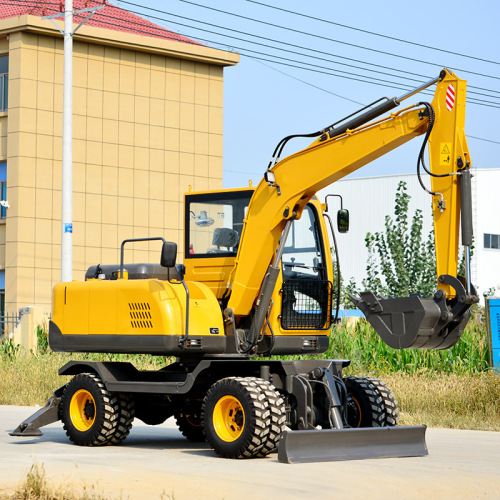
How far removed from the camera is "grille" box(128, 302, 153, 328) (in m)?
14.0

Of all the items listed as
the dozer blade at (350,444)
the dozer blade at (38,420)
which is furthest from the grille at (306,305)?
the dozer blade at (38,420)

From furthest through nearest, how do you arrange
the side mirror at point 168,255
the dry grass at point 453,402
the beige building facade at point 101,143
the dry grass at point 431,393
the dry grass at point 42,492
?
the beige building facade at point 101,143, the dry grass at point 431,393, the dry grass at point 453,402, the side mirror at point 168,255, the dry grass at point 42,492

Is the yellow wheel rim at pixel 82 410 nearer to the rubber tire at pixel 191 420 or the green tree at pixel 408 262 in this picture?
the rubber tire at pixel 191 420

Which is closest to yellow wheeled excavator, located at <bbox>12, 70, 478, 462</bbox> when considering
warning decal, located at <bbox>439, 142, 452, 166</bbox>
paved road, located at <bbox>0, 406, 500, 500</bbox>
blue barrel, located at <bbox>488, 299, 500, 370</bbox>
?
warning decal, located at <bbox>439, 142, 452, 166</bbox>

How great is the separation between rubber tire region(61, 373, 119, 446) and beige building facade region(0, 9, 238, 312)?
21354 mm

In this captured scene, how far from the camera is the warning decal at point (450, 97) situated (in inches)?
495

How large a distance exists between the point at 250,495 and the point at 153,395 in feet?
17.2

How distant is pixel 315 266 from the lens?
14508mm

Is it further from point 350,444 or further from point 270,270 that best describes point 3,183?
point 350,444

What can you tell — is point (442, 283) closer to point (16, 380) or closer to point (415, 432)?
point (415, 432)

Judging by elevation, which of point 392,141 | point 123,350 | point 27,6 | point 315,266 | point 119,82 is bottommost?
point 123,350

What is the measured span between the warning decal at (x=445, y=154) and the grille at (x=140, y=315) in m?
4.15

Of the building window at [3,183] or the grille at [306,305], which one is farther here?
the building window at [3,183]

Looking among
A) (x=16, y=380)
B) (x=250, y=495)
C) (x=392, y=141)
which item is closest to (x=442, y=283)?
(x=392, y=141)
